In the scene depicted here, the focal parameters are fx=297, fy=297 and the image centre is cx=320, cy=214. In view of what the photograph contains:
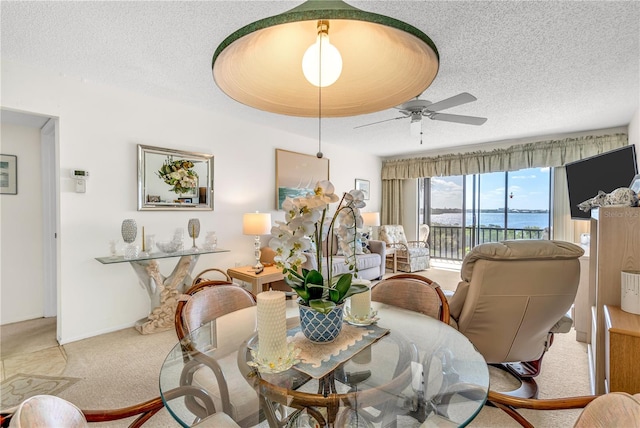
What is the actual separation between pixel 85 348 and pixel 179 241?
1.20 meters

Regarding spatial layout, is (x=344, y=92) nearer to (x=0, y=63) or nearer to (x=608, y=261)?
(x=608, y=261)

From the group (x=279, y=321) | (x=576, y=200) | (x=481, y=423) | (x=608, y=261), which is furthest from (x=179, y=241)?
(x=576, y=200)

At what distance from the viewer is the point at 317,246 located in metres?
1.02

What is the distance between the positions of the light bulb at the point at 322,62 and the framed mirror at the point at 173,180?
2.87 meters

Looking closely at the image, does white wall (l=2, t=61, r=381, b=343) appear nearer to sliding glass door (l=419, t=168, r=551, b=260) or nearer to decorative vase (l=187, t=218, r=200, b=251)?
decorative vase (l=187, t=218, r=200, b=251)

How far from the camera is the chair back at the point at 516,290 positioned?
1678 mm

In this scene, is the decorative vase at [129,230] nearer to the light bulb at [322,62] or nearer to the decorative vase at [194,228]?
the decorative vase at [194,228]

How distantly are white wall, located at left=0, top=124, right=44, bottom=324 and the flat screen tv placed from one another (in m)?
5.99

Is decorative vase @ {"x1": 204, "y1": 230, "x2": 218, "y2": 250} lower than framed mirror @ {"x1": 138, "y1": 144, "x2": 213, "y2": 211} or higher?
lower

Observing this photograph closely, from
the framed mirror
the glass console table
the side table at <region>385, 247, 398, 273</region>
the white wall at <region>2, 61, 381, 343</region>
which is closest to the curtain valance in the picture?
the side table at <region>385, 247, 398, 273</region>

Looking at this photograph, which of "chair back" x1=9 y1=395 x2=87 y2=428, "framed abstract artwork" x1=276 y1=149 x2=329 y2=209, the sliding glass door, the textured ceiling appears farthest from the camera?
the sliding glass door

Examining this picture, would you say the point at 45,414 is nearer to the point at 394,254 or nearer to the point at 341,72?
the point at 341,72

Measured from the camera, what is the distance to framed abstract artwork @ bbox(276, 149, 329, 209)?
4555 millimetres

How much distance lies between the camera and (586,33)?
203 centimetres
